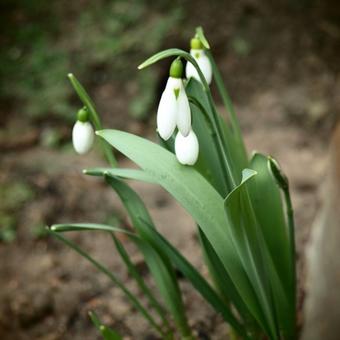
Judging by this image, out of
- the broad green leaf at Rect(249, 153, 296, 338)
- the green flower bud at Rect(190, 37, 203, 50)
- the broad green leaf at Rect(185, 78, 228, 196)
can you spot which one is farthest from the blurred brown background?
the green flower bud at Rect(190, 37, 203, 50)

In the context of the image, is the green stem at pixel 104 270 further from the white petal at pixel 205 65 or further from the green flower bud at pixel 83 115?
the white petal at pixel 205 65

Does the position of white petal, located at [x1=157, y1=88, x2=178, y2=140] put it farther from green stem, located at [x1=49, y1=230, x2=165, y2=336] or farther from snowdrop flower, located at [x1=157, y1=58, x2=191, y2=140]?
green stem, located at [x1=49, y1=230, x2=165, y2=336]

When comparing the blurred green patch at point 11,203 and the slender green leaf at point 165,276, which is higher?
the blurred green patch at point 11,203

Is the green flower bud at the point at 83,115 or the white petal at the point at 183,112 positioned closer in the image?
the white petal at the point at 183,112

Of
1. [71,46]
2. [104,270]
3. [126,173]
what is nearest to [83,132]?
[126,173]

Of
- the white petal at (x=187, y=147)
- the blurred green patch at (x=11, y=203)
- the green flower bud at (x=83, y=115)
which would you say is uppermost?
the blurred green patch at (x=11, y=203)

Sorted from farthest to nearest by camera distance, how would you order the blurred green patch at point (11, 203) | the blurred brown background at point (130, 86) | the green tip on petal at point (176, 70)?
the blurred brown background at point (130, 86) → the blurred green patch at point (11, 203) → the green tip on petal at point (176, 70)

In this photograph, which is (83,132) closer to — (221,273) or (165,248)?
(165,248)

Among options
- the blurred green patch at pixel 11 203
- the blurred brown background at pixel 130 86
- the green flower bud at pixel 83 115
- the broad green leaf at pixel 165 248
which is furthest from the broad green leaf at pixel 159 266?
the blurred green patch at pixel 11 203

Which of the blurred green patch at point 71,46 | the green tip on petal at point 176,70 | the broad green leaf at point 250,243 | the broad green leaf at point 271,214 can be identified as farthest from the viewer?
the blurred green patch at point 71,46
